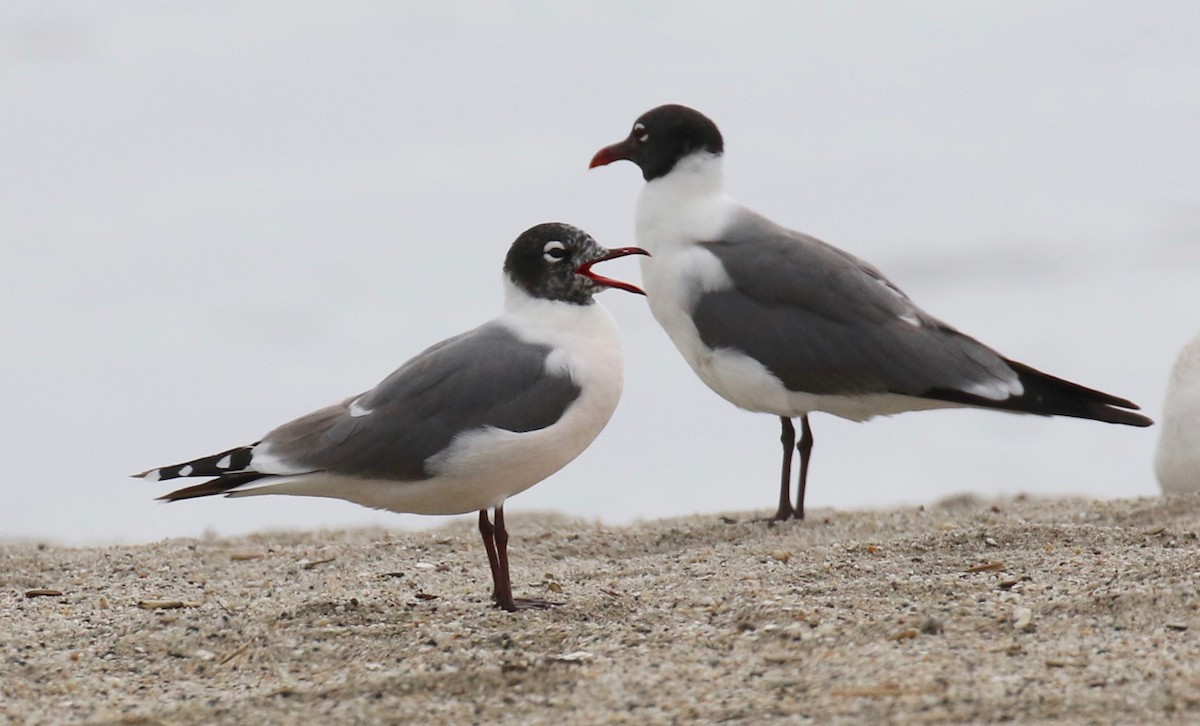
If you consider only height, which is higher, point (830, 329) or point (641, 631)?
point (830, 329)

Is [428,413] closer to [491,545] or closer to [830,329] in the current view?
[491,545]

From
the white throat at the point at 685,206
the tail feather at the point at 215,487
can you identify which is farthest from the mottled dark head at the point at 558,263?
the white throat at the point at 685,206

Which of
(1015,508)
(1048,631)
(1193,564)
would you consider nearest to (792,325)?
(1015,508)

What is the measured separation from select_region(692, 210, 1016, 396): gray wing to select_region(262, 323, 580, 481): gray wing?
6.26ft

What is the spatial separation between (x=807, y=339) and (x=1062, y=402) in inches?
45.0

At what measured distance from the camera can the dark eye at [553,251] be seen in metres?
5.88

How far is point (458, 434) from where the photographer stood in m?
5.40

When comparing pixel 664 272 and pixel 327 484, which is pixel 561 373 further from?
pixel 664 272

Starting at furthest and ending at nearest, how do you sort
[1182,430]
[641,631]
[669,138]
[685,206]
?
[669,138], [685,206], [1182,430], [641,631]

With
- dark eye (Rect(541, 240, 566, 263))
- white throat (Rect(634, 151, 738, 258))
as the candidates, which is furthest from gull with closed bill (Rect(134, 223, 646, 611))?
white throat (Rect(634, 151, 738, 258))

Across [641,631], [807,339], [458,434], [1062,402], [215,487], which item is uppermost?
[807,339]

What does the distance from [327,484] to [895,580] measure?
6.13 feet

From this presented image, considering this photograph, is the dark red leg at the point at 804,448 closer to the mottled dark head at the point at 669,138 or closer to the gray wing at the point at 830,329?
the gray wing at the point at 830,329

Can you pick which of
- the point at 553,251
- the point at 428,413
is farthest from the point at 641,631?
the point at 553,251
